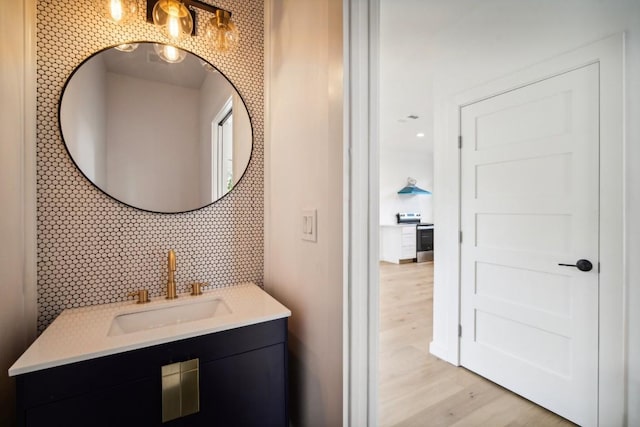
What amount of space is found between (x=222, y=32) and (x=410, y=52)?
1.94m

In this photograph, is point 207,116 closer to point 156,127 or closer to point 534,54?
point 156,127

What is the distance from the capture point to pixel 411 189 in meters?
6.94

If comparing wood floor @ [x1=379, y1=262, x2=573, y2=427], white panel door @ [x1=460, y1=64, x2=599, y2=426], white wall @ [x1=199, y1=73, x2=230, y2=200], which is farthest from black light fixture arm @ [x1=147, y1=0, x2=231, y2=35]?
wood floor @ [x1=379, y1=262, x2=573, y2=427]

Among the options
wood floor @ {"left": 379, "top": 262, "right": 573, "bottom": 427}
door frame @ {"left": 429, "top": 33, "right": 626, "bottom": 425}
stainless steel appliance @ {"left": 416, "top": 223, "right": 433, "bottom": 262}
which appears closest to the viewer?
door frame @ {"left": 429, "top": 33, "right": 626, "bottom": 425}

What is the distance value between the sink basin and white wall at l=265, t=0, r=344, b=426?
0.30m

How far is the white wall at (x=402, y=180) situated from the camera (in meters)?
6.85

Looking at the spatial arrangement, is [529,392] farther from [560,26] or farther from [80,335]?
[80,335]

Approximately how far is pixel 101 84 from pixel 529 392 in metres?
2.93

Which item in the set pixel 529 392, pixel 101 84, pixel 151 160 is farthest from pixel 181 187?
pixel 529 392

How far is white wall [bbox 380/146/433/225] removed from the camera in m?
6.85

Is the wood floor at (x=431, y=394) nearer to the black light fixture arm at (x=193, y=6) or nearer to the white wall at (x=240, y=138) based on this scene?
the white wall at (x=240, y=138)

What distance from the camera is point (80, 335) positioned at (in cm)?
86

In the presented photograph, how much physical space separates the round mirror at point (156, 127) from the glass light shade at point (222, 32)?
0.12m

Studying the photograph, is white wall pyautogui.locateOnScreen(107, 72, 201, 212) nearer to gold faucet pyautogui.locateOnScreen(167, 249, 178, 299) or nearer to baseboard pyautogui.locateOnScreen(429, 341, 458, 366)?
gold faucet pyautogui.locateOnScreen(167, 249, 178, 299)
